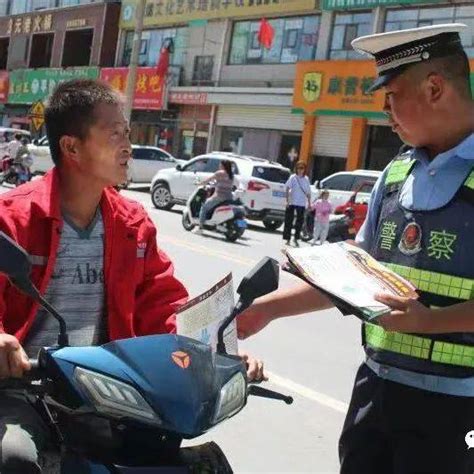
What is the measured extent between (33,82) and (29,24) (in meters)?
4.61

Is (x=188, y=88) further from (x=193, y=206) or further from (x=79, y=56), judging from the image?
(x=193, y=206)

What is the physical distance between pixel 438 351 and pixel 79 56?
137 feet

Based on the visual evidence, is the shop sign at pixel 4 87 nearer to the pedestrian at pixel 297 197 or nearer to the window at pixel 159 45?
the window at pixel 159 45

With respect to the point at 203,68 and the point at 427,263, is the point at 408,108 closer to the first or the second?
the point at 427,263

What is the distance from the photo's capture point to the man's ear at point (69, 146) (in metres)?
2.65

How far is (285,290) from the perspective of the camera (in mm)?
2492

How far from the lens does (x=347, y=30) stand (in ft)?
83.7

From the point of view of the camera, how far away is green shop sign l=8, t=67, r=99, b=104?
39881mm

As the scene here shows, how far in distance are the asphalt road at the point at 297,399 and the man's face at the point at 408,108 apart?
1845mm

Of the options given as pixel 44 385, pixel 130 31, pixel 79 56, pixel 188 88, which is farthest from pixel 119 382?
pixel 79 56

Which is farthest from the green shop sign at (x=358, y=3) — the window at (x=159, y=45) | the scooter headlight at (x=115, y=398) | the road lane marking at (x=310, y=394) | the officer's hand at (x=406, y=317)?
the scooter headlight at (x=115, y=398)

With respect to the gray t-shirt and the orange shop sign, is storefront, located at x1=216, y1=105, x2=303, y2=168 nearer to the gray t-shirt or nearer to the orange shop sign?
the orange shop sign

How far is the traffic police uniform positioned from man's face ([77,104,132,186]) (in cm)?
87

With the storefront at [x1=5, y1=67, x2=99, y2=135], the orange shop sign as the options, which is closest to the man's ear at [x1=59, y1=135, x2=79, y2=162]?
the orange shop sign
